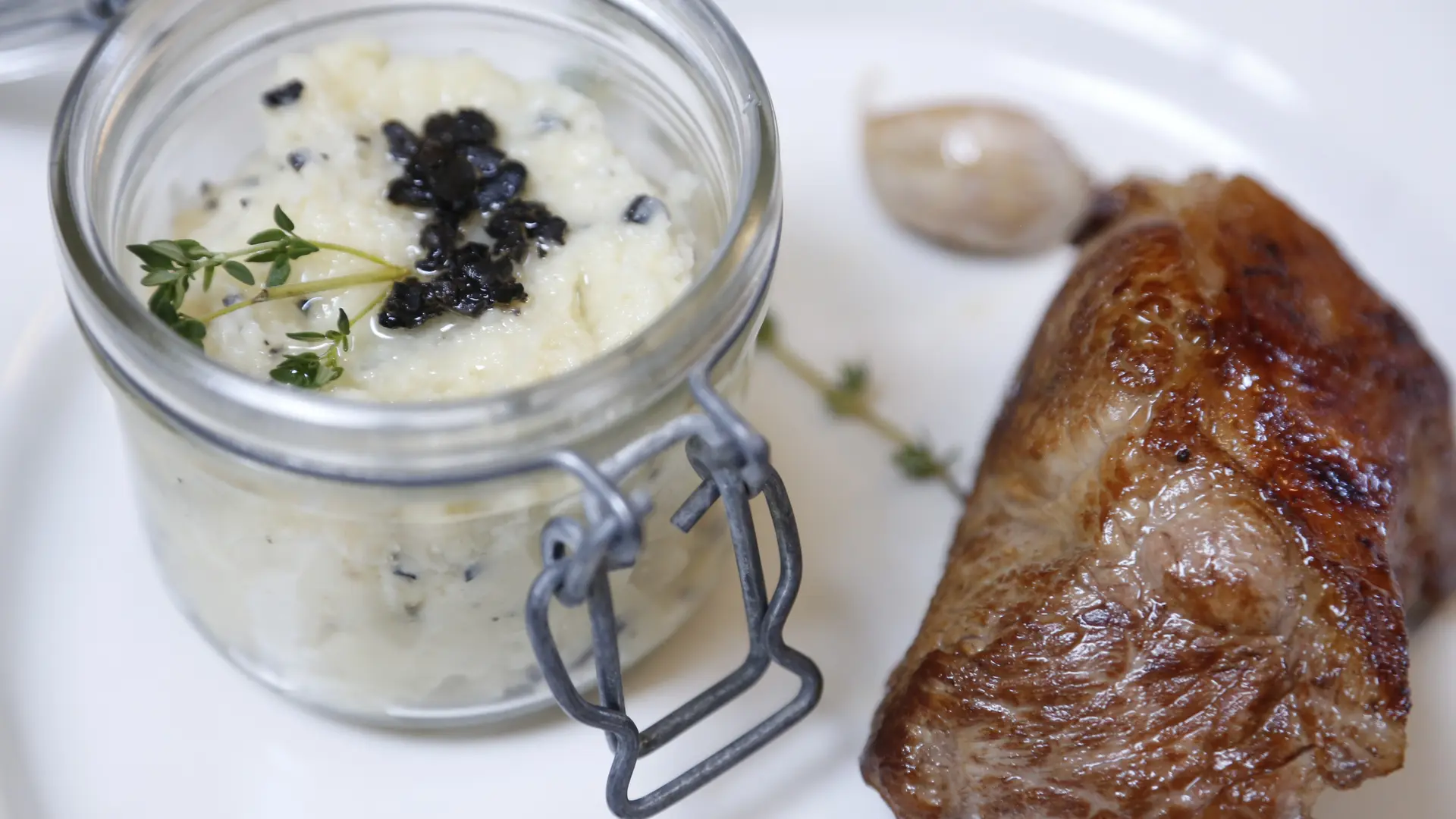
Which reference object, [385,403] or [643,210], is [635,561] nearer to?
[385,403]

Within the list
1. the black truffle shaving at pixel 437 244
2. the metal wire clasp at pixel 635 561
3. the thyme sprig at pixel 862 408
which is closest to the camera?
the metal wire clasp at pixel 635 561

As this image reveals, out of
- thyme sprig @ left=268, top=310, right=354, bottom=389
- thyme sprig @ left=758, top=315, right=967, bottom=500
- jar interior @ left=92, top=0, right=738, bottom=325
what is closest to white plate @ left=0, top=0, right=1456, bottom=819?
thyme sprig @ left=758, top=315, right=967, bottom=500

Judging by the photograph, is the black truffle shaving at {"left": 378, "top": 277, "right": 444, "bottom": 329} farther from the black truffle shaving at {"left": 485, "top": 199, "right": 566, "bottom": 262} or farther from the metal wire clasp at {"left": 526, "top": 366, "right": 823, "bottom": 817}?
the metal wire clasp at {"left": 526, "top": 366, "right": 823, "bottom": 817}

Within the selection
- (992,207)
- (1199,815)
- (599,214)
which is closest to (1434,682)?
(1199,815)

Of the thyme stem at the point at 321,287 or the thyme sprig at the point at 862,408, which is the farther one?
the thyme sprig at the point at 862,408

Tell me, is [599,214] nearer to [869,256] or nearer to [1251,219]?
[869,256]

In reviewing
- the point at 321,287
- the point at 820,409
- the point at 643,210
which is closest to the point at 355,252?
the point at 321,287

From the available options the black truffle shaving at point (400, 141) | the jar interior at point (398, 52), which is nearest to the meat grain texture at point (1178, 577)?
the jar interior at point (398, 52)

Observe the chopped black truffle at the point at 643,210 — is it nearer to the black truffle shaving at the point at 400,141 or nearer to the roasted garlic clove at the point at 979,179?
the black truffle shaving at the point at 400,141
